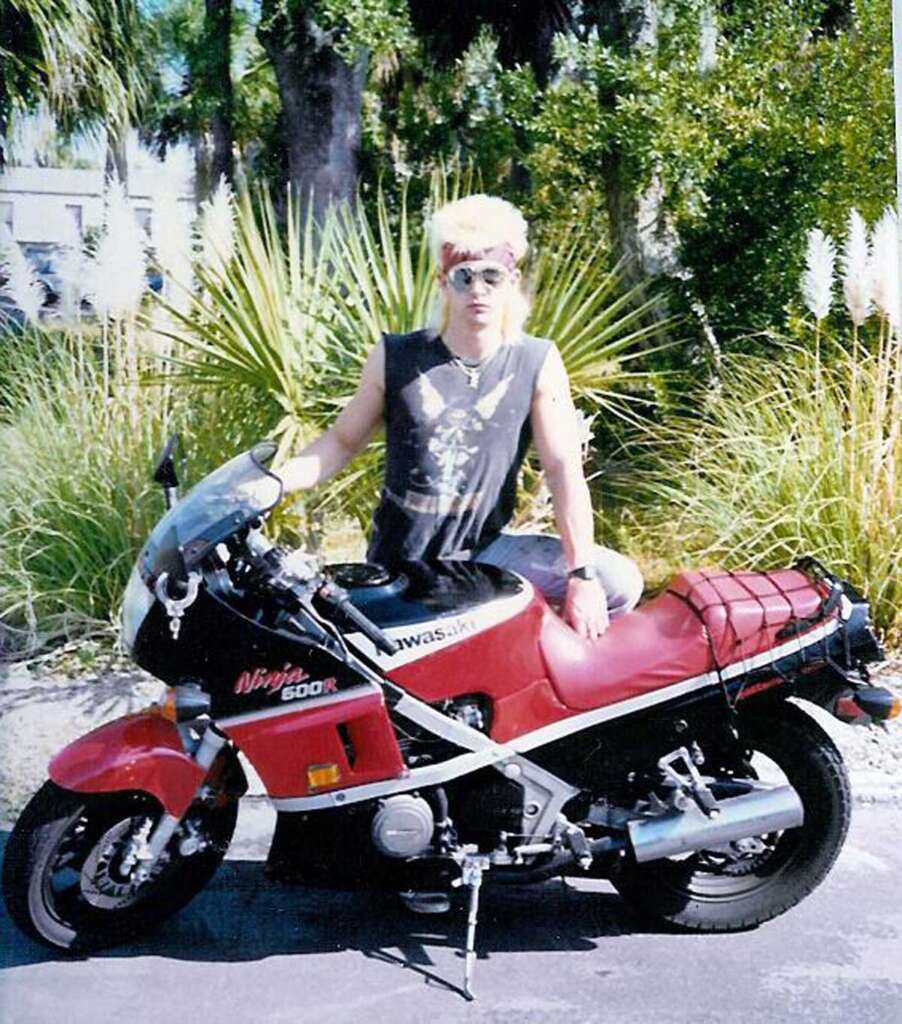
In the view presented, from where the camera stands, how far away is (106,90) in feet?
8.25

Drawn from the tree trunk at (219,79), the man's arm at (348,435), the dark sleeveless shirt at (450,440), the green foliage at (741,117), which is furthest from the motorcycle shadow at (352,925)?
the tree trunk at (219,79)

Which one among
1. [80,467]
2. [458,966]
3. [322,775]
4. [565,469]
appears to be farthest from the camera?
[80,467]

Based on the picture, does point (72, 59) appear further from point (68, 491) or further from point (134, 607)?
point (134, 607)

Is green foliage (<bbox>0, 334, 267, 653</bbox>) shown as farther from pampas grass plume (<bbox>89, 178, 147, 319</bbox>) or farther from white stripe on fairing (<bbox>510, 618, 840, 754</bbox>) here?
white stripe on fairing (<bbox>510, 618, 840, 754</bbox>)

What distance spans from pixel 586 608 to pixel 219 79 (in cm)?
143

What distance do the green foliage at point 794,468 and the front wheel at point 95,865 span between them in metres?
1.24

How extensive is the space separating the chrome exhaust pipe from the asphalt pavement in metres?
0.28

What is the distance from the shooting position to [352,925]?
2508 millimetres

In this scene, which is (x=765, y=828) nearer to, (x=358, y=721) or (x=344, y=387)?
(x=358, y=721)

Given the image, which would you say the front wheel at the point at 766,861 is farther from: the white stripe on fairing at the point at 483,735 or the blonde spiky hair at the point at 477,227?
the blonde spiky hair at the point at 477,227

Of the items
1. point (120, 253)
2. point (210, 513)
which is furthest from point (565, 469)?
point (120, 253)

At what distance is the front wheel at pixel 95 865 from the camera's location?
7.29 feet

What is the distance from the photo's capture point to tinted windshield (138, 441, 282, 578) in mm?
2131

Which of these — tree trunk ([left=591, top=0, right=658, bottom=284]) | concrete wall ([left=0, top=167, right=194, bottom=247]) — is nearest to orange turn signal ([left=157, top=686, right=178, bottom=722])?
concrete wall ([left=0, top=167, right=194, bottom=247])
